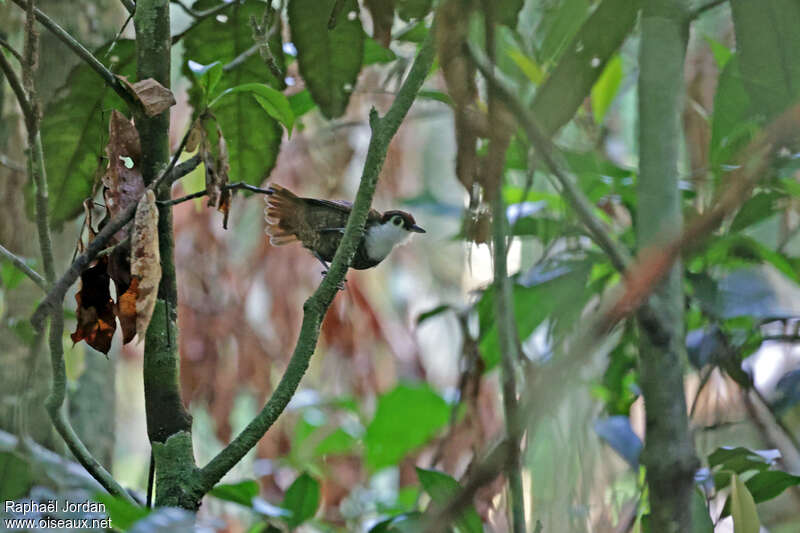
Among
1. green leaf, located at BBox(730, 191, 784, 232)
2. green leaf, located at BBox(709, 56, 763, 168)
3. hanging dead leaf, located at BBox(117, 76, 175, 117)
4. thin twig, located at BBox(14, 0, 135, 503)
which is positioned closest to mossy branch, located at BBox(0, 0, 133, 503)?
thin twig, located at BBox(14, 0, 135, 503)

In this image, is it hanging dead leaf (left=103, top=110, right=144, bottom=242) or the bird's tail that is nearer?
hanging dead leaf (left=103, top=110, right=144, bottom=242)

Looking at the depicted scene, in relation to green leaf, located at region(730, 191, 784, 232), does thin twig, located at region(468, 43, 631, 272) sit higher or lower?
lower

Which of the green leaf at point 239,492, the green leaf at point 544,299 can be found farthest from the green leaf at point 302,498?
the green leaf at point 544,299

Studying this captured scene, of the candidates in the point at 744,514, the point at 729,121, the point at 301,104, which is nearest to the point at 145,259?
the point at 301,104

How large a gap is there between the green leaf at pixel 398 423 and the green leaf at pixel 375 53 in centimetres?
104

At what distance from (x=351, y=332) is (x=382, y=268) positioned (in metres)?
2.17

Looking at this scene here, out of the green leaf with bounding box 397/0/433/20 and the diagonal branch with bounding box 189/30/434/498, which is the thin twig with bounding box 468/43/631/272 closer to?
A: the diagonal branch with bounding box 189/30/434/498

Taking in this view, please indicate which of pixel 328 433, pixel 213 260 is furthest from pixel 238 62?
pixel 213 260

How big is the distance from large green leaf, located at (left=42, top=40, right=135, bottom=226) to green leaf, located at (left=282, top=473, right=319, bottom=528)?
1.99ft

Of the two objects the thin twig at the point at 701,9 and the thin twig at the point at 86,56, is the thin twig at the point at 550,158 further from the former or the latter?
the thin twig at the point at 86,56

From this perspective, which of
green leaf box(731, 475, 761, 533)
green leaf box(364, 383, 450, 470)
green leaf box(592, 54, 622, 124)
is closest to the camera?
green leaf box(731, 475, 761, 533)

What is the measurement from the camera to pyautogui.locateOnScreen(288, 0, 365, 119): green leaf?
1024mm

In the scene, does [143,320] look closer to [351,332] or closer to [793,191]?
[793,191]

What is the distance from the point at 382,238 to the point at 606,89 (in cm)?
90
